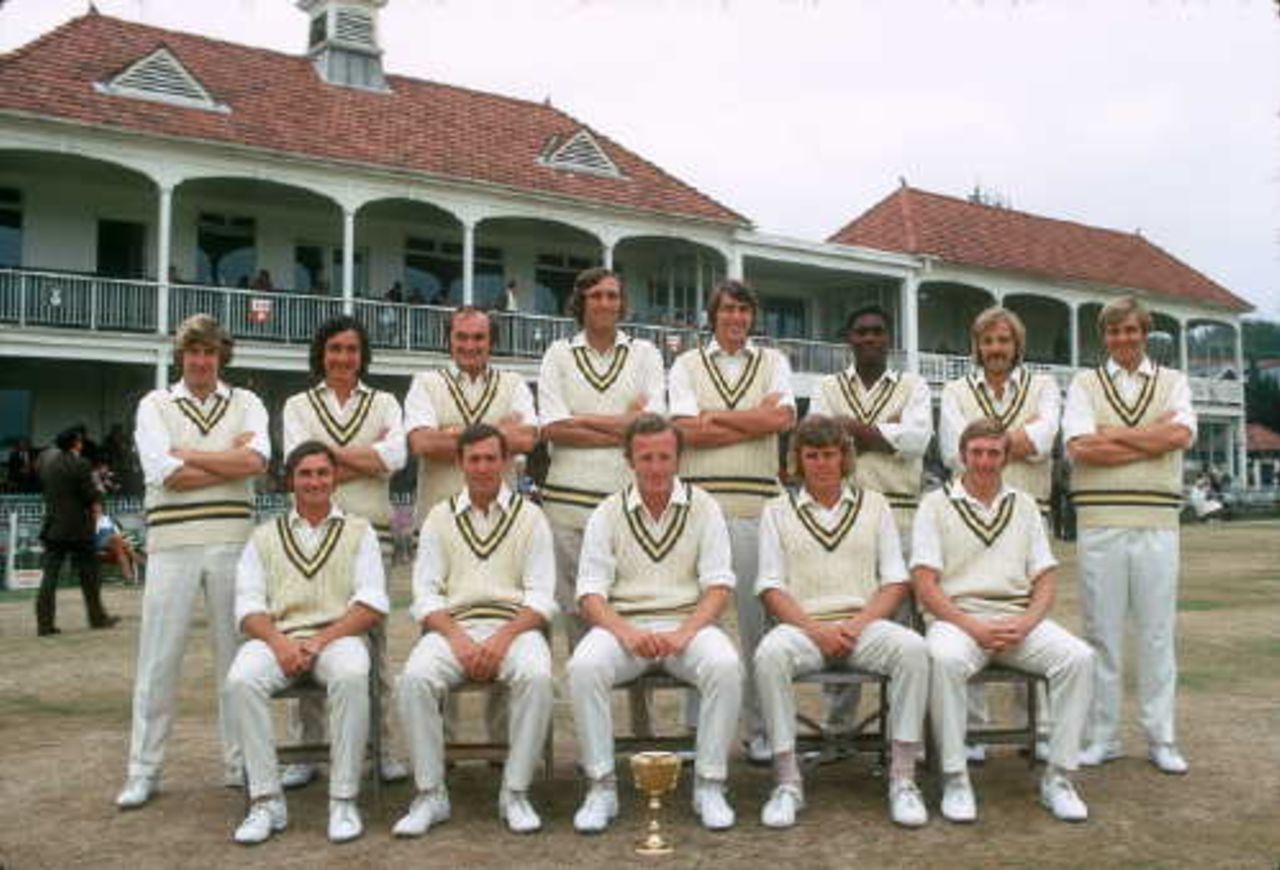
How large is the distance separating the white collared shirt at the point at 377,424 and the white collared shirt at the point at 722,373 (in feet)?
4.04

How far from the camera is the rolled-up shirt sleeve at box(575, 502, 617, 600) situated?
17.1ft

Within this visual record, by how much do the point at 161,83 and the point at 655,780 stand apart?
741 inches

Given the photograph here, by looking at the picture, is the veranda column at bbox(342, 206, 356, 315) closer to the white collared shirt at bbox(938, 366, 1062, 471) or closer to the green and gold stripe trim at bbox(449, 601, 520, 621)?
the white collared shirt at bbox(938, 366, 1062, 471)

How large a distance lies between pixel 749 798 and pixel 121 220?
18622 millimetres

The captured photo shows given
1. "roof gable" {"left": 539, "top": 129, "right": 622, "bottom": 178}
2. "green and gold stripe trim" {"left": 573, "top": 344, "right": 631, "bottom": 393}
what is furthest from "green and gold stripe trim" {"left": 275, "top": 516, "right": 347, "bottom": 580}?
"roof gable" {"left": 539, "top": 129, "right": 622, "bottom": 178}

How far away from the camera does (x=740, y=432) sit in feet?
18.6

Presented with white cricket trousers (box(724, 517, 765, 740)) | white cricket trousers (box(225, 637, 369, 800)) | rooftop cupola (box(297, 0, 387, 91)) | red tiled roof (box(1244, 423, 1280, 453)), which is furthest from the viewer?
red tiled roof (box(1244, 423, 1280, 453))

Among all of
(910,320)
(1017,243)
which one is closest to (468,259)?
(910,320)

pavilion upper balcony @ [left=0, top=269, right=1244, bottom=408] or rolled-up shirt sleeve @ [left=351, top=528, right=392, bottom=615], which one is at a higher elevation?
pavilion upper balcony @ [left=0, top=269, right=1244, bottom=408]

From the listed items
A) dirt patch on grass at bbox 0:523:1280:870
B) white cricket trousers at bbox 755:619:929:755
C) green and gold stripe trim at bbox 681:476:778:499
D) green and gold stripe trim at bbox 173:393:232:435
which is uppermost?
green and gold stripe trim at bbox 173:393:232:435

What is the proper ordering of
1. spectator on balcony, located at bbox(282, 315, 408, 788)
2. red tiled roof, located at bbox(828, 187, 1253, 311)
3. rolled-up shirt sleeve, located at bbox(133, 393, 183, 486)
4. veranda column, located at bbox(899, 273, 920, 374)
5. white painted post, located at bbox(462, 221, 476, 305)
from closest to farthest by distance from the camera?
rolled-up shirt sleeve, located at bbox(133, 393, 183, 486) < spectator on balcony, located at bbox(282, 315, 408, 788) < white painted post, located at bbox(462, 221, 476, 305) < veranda column, located at bbox(899, 273, 920, 374) < red tiled roof, located at bbox(828, 187, 1253, 311)

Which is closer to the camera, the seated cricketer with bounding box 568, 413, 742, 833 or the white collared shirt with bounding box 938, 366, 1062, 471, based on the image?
the seated cricketer with bounding box 568, 413, 742, 833

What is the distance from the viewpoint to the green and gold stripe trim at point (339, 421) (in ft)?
18.6

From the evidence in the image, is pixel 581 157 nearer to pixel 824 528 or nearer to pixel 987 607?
pixel 824 528
